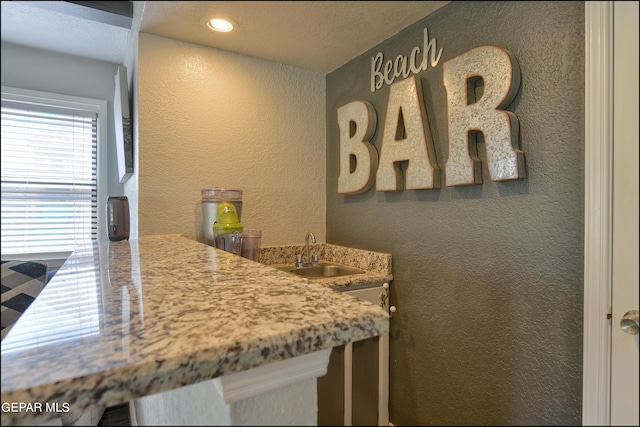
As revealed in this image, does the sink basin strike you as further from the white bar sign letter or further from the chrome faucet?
the white bar sign letter

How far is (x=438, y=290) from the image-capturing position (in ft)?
3.66

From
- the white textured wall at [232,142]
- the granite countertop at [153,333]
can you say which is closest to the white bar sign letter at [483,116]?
the white textured wall at [232,142]

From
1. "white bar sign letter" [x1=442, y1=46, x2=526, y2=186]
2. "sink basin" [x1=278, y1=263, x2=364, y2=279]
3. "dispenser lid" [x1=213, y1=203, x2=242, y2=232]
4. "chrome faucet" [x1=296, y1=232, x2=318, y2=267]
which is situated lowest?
"sink basin" [x1=278, y1=263, x2=364, y2=279]

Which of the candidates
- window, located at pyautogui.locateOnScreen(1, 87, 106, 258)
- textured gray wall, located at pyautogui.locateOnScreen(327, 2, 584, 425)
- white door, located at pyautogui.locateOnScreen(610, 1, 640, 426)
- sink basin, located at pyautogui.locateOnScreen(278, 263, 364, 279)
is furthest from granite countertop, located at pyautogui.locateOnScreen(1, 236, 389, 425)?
sink basin, located at pyautogui.locateOnScreen(278, 263, 364, 279)

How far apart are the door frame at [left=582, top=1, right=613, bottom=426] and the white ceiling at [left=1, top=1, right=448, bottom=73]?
0.37m

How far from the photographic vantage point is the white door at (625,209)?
25.0 inches

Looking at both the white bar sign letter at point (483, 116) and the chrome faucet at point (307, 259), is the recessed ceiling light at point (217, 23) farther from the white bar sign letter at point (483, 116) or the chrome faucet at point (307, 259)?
the chrome faucet at point (307, 259)

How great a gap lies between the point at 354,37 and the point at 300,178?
1.00 meters

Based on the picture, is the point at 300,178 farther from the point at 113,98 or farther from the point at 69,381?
the point at 69,381

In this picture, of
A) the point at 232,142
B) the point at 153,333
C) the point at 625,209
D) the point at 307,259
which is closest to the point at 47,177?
the point at 153,333

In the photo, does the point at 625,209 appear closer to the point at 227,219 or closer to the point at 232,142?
the point at 227,219

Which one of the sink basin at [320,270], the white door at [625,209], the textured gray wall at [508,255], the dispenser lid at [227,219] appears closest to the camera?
the white door at [625,209]

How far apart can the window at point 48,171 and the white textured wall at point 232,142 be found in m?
0.66

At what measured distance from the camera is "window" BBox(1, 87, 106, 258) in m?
0.22
